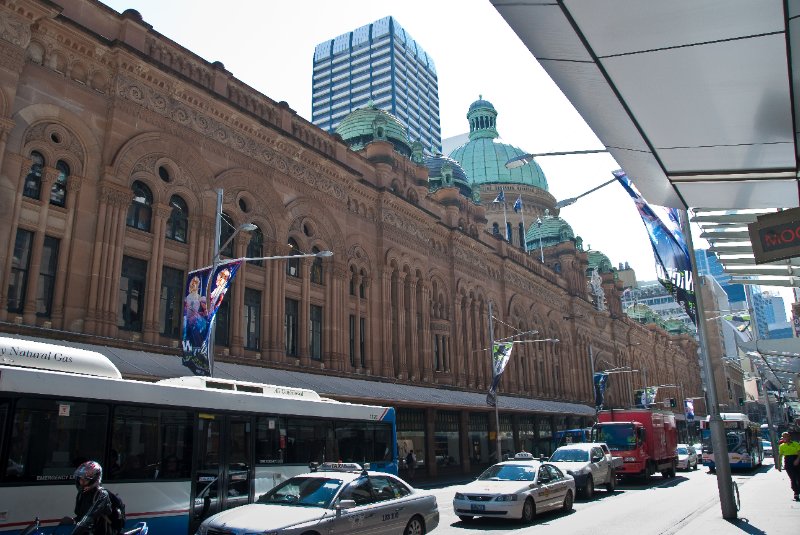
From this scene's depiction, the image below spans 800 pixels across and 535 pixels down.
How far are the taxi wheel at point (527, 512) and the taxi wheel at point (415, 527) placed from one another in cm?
488

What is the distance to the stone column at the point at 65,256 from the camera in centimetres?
2072

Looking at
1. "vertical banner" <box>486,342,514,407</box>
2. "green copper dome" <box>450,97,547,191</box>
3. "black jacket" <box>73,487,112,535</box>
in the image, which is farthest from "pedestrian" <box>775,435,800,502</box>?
"green copper dome" <box>450,97,547,191</box>

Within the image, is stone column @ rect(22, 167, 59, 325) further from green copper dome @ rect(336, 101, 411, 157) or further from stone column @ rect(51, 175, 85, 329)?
green copper dome @ rect(336, 101, 411, 157)

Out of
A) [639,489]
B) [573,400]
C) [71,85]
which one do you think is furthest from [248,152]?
[573,400]

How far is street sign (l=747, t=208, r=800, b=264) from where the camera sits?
8281 mm

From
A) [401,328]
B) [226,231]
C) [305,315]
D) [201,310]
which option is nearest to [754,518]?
[201,310]

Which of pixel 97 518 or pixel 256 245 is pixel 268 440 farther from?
pixel 256 245

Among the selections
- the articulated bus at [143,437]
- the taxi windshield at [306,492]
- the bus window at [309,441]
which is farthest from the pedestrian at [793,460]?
the taxi windshield at [306,492]

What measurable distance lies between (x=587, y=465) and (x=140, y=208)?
19.0 meters

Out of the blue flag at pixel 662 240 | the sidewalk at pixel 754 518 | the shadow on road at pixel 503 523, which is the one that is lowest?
the shadow on road at pixel 503 523

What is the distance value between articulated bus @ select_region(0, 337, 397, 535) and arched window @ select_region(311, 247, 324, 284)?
1615 centimetres

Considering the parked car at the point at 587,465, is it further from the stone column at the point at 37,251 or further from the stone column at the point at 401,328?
the stone column at the point at 37,251

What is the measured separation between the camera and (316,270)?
3316 centimetres

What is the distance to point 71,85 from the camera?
22.4 m
